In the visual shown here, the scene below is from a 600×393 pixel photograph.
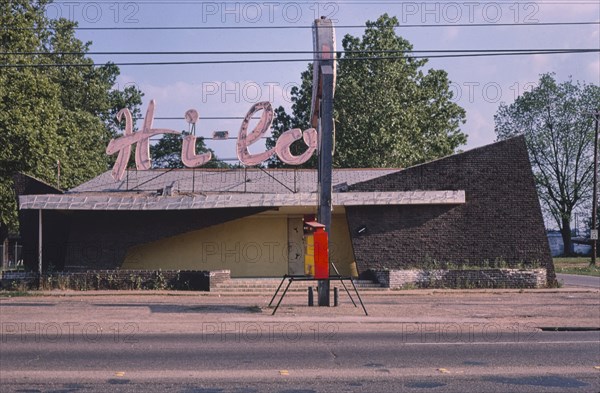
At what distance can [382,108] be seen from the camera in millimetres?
47750

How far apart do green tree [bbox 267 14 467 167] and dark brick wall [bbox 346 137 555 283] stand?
17838 mm

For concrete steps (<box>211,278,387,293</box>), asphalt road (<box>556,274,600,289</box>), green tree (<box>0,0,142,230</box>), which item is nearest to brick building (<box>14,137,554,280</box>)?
concrete steps (<box>211,278,387,293</box>)

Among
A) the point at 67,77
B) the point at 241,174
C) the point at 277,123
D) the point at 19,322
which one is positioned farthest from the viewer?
the point at 277,123

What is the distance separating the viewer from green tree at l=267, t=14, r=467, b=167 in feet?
156

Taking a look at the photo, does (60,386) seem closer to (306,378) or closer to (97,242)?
(306,378)

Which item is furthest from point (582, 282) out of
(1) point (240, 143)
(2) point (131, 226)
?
(2) point (131, 226)

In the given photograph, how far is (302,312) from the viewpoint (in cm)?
Answer: 1973

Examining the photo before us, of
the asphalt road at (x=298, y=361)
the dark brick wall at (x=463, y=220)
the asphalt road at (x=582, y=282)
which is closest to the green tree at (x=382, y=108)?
the asphalt road at (x=582, y=282)

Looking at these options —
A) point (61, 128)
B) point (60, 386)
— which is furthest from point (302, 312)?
point (61, 128)

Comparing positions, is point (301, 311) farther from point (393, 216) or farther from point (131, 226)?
point (131, 226)

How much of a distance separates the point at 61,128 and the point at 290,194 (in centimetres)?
2024

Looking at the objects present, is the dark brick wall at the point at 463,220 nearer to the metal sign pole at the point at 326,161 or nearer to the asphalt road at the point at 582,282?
the asphalt road at the point at 582,282

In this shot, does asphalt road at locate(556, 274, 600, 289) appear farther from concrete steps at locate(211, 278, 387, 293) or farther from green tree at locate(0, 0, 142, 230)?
green tree at locate(0, 0, 142, 230)

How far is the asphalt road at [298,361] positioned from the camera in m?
9.88
